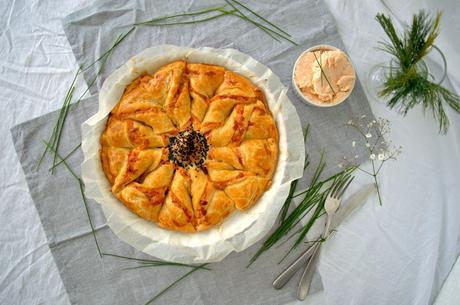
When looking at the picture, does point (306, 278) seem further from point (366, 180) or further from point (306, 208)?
point (366, 180)

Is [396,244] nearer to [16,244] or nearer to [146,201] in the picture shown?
[146,201]

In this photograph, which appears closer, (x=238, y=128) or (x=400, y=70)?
(x=238, y=128)

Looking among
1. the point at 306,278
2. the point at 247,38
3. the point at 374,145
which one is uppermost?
the point at 247,38

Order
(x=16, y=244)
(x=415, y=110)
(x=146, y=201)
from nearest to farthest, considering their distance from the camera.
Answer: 1. (x=146, y=201)
2. (x=16, y=244)
3. (x=415, y=110)

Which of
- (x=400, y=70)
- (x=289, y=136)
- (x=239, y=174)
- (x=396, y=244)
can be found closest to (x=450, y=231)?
(x=396, y=244)

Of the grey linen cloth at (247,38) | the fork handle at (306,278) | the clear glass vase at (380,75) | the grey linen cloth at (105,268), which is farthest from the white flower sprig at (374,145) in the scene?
the grey linen cloth at (105,268)

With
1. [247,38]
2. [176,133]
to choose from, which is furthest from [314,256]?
[247,38]
